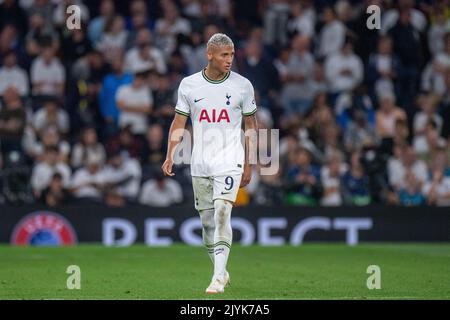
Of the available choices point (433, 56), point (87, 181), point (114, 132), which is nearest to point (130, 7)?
point (114, 132)

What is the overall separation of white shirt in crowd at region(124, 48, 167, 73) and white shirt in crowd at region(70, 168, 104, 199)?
8.85 feet

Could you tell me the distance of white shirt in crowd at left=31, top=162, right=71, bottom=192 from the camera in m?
20.5

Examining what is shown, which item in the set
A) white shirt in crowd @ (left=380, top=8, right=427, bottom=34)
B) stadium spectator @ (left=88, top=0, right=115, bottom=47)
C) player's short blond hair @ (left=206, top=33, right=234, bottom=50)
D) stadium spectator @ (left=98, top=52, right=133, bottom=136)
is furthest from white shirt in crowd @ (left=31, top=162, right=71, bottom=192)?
player's short blond hair @ (left=206, top=33, right=234, bottom=50)

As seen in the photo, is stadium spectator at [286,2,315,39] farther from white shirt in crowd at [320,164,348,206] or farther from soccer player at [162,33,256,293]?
soccer player at [162,33,256,293]

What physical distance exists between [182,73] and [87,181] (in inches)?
131

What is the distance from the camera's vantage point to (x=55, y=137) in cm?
2123

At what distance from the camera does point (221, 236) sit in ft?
38.1

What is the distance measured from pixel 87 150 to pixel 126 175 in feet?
2.92

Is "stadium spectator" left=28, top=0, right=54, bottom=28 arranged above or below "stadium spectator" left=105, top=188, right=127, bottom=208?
above

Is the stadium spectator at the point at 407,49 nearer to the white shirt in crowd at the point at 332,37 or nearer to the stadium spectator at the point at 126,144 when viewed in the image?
the white shirt in crowd at the point at 332,37

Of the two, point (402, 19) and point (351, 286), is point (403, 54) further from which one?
point (351, 286)

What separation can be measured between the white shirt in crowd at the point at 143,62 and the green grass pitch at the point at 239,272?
4.52 m

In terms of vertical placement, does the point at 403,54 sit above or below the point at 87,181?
above

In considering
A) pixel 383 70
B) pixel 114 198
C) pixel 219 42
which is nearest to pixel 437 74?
pixel 383 70
